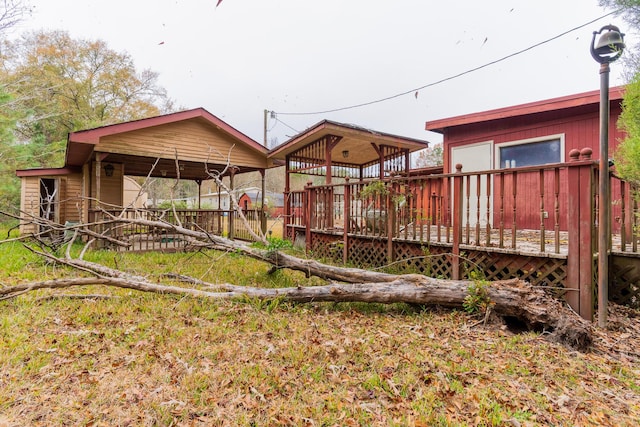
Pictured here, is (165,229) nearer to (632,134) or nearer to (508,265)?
(508,265)

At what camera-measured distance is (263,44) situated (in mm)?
12930

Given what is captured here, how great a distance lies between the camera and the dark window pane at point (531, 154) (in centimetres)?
618

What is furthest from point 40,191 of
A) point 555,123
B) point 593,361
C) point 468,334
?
point 555,123

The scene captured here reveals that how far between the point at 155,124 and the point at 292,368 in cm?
773

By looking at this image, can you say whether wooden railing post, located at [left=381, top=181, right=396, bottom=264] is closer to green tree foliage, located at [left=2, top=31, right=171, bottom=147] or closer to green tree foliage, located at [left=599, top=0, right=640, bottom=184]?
green tree foliage, located at [left=599, top=0, right=640, bottom=184]

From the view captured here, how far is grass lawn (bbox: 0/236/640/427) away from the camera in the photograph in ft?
5.59

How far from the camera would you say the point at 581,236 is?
292 cm

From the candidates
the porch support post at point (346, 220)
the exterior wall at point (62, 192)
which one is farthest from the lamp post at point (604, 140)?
the exterior wall at point (62, 192)

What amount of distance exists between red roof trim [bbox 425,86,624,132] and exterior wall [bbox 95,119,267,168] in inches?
214

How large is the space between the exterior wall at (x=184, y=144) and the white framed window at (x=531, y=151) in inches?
253

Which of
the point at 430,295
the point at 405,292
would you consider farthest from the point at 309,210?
the point at 430,295

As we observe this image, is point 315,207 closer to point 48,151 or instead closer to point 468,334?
point 468,334

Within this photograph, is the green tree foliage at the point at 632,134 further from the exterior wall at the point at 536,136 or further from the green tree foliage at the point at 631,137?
the exterior wall at the point at 536,136

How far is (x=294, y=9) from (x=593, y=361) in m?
10.7
